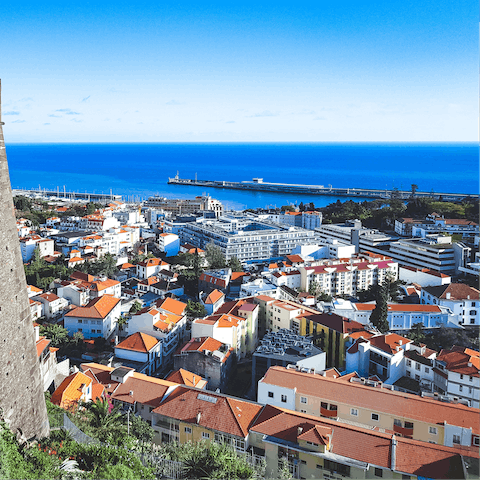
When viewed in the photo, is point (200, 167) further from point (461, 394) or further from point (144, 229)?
point (461, 394)

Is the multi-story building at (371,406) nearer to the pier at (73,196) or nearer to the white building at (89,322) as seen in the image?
the white building at (89,322)

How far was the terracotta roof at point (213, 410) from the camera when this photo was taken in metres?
6.80

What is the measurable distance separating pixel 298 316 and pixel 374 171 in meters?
61.8

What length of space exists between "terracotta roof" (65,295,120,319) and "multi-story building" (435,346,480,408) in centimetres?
768

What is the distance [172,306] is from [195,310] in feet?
2.26

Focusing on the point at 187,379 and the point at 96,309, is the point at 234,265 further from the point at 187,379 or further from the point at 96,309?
the point at 187,379

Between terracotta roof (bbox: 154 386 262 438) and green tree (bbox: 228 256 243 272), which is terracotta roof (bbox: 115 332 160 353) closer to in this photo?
terracotta roof (bbox: 154 386 262 438)

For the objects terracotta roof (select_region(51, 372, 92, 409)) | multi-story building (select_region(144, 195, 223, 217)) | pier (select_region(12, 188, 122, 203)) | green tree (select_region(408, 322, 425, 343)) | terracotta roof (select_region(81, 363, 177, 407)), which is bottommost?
green tree (select_region(408, 322, 425, 343))

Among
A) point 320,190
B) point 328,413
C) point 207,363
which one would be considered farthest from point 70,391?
point 320,190

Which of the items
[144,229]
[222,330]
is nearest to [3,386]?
[222,330]

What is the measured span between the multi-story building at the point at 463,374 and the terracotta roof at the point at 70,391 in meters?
6.34

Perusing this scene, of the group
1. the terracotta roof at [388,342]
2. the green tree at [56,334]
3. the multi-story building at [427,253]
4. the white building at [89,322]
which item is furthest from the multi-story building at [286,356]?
the multi-story building at [427,253]

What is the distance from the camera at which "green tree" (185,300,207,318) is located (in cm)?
1297

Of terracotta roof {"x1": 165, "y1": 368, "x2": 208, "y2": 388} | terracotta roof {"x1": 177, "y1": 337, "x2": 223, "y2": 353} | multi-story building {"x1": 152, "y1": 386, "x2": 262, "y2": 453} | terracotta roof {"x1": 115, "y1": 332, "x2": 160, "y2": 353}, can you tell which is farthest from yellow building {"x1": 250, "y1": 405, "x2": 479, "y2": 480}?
terracotta roof {"x1": 115, "y1": 332, "x2": 160, "y2": 353}
